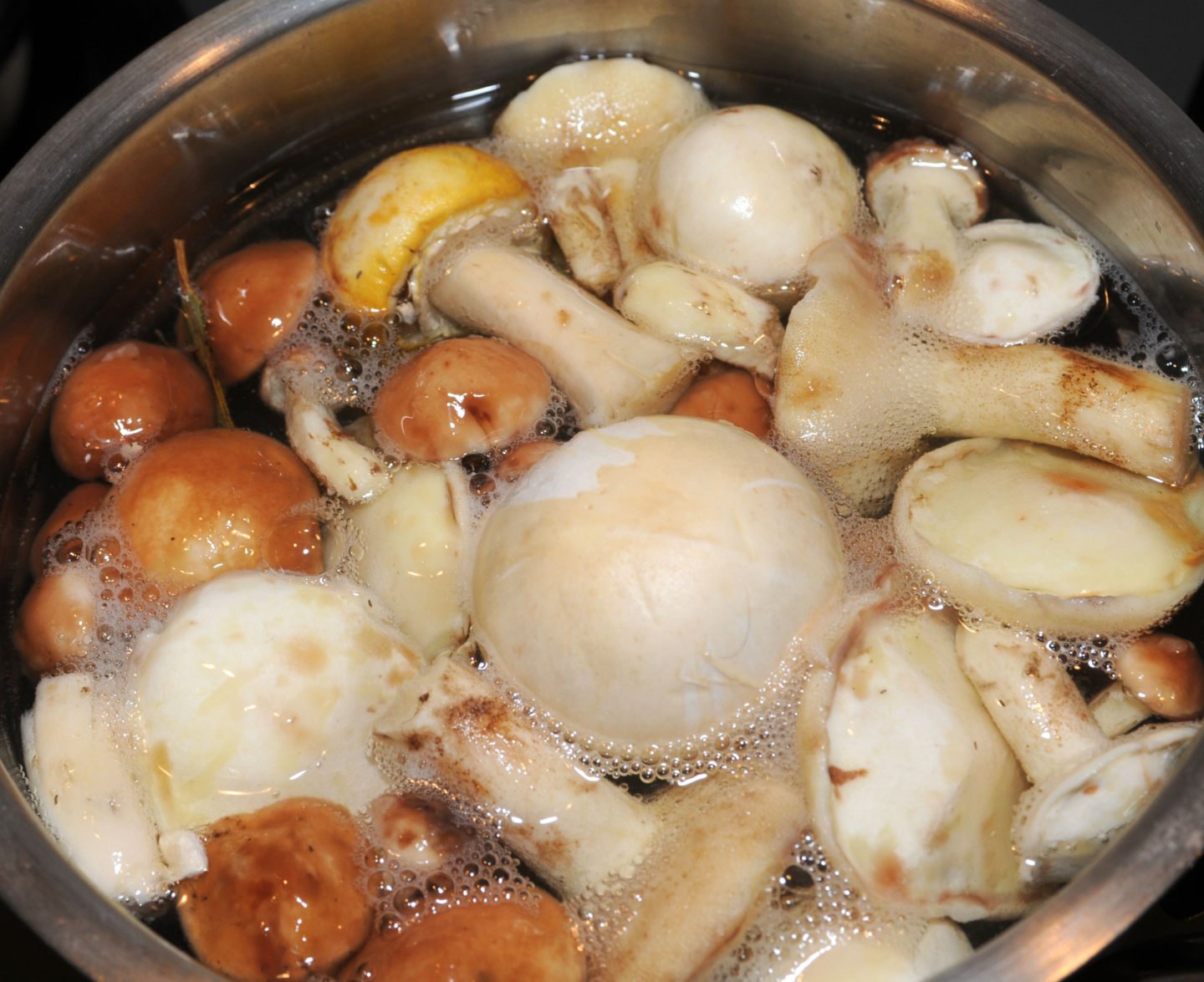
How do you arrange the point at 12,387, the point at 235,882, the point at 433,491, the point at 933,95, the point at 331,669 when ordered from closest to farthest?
1. the point at 235,882
2. the point at 331,669
3. the point at 433,491
4. the point at 12,387
5. the point at 933,95

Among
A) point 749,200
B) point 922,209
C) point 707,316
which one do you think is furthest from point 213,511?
point 922,209

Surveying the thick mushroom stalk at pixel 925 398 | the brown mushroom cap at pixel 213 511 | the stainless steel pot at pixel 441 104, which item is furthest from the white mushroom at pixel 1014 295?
the brown mushroom cap at pixel 213 511

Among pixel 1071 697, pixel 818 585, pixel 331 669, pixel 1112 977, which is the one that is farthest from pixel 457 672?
pixel 1112 977

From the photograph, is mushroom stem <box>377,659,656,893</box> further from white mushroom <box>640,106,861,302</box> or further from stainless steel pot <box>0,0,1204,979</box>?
white mushroom <box>640,106,861,302</box>

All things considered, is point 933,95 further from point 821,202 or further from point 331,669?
point 331,669

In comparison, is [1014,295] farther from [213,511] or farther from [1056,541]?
[213,511]

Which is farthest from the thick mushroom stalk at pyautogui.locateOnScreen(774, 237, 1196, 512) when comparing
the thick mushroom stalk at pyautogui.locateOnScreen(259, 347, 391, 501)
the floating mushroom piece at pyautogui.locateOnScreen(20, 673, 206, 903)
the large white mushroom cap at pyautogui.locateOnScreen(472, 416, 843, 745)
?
the floating mushroom piece at pyautogui.locateOnScreen(20, 673, 206, 903)
